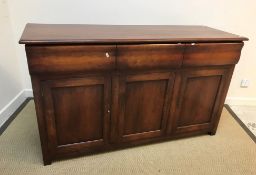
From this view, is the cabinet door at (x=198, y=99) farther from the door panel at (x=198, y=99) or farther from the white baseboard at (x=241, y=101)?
the white baseboard at (x=241, y=101)

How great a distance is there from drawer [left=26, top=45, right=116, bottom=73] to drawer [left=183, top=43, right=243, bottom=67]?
0.54 meters

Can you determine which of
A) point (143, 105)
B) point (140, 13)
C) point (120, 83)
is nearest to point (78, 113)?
point (120, 83)

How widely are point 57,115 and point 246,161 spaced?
1468mm

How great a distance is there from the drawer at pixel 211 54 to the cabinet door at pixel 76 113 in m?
0.59

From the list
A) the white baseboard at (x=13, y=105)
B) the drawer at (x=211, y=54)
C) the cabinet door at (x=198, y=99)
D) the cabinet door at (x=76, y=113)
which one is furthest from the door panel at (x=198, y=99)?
the white baseboard at (x=13, y=105)

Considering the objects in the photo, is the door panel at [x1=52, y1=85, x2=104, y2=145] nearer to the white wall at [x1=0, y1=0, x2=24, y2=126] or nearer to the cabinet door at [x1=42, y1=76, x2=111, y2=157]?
the cabinet door at [x1=42, y1=76, x2=111, y2=157]

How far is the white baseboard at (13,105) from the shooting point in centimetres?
193

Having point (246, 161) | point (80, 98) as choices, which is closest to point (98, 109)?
point (80, 98)

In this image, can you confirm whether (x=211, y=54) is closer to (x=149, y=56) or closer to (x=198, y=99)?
(x=198, y=99)

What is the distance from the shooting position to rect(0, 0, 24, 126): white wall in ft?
6.18

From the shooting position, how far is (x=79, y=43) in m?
1.23

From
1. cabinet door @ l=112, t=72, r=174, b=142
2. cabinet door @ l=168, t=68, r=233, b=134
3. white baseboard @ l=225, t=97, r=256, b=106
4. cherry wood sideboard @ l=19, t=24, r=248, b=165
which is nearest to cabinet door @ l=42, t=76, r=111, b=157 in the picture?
cherry wood sideboard @ l=19, t=24, r=248, b=165

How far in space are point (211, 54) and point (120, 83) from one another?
0.69m

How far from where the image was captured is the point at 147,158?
5.41 feet
